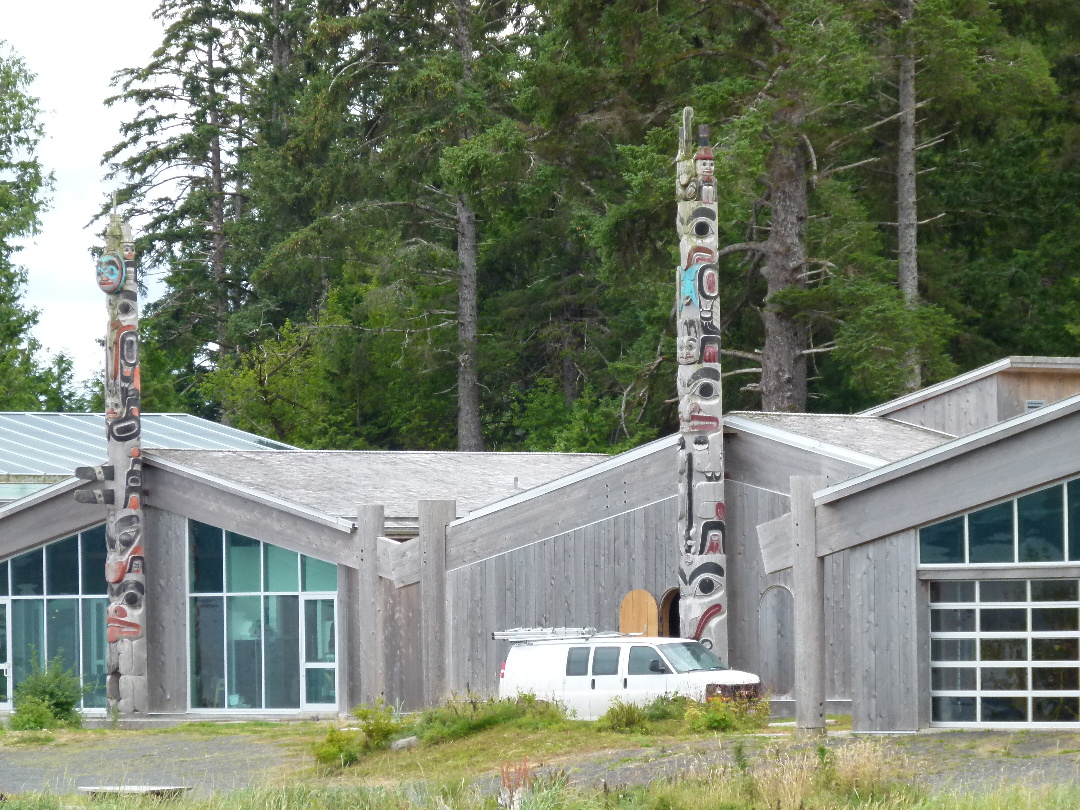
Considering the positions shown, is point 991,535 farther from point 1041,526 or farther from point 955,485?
point 955,485

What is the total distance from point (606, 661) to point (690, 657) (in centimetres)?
111

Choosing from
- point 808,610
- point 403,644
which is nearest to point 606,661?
point 808,610

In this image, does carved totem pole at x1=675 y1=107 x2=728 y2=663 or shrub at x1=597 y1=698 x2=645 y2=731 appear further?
carved totem pole at x1=675 y1=107 x2=728 y2=663

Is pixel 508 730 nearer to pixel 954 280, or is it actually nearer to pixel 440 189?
pixel 954 280

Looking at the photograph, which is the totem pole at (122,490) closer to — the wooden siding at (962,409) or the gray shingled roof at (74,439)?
the gray shingled roof at (74,439)

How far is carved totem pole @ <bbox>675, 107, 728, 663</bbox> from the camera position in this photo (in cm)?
2419

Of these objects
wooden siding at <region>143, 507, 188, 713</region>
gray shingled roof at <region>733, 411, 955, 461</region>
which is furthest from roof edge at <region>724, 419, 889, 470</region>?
wooden siding at <region>143, 507, 188, 713</region>

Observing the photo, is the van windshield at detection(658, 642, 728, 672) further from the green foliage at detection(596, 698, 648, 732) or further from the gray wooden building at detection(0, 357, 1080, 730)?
the gray wooden building at detection(0, 357, 1080, 730)

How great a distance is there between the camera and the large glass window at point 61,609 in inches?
1173

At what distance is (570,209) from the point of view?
4853cm

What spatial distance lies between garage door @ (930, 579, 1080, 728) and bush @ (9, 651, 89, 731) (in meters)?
14.5

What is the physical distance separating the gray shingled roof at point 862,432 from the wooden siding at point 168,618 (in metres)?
10.4

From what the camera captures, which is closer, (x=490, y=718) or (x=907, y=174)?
(x=490, y=718)

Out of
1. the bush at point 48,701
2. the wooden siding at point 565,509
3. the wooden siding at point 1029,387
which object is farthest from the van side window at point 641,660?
the bush at point 48,701
